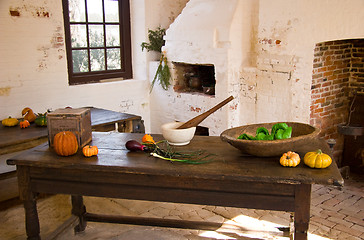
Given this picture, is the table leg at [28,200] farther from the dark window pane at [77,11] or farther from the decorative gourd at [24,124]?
the dark window pane at [77,11]

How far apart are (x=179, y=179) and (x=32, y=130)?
229 centimetres

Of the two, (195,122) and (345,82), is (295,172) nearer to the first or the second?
(195,122)

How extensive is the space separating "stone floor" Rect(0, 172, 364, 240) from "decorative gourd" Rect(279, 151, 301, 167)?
100 centimetres

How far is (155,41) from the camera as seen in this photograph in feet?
21.3

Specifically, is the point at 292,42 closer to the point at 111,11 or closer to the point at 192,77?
the point at 192,77

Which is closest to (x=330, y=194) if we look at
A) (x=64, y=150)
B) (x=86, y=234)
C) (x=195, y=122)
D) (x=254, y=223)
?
(x=254, y=223)

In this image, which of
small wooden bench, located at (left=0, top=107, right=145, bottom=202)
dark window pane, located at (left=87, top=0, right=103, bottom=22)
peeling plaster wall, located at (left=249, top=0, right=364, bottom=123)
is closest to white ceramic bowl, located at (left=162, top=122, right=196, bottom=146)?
small wooden bench, located at (left=0, top=107, right=145, bottom=202)

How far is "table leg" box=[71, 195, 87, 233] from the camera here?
3.65 meters

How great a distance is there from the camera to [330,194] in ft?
15.1

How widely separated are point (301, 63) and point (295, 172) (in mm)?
2709

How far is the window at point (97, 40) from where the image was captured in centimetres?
587

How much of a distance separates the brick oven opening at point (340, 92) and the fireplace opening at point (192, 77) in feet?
5.94

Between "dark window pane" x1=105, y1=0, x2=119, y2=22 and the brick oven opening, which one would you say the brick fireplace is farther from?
"dark window pane" x1=105, y1=0, x2=119, y2=22

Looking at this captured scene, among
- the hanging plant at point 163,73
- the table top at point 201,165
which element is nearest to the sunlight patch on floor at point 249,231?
the table top at point 201,165
